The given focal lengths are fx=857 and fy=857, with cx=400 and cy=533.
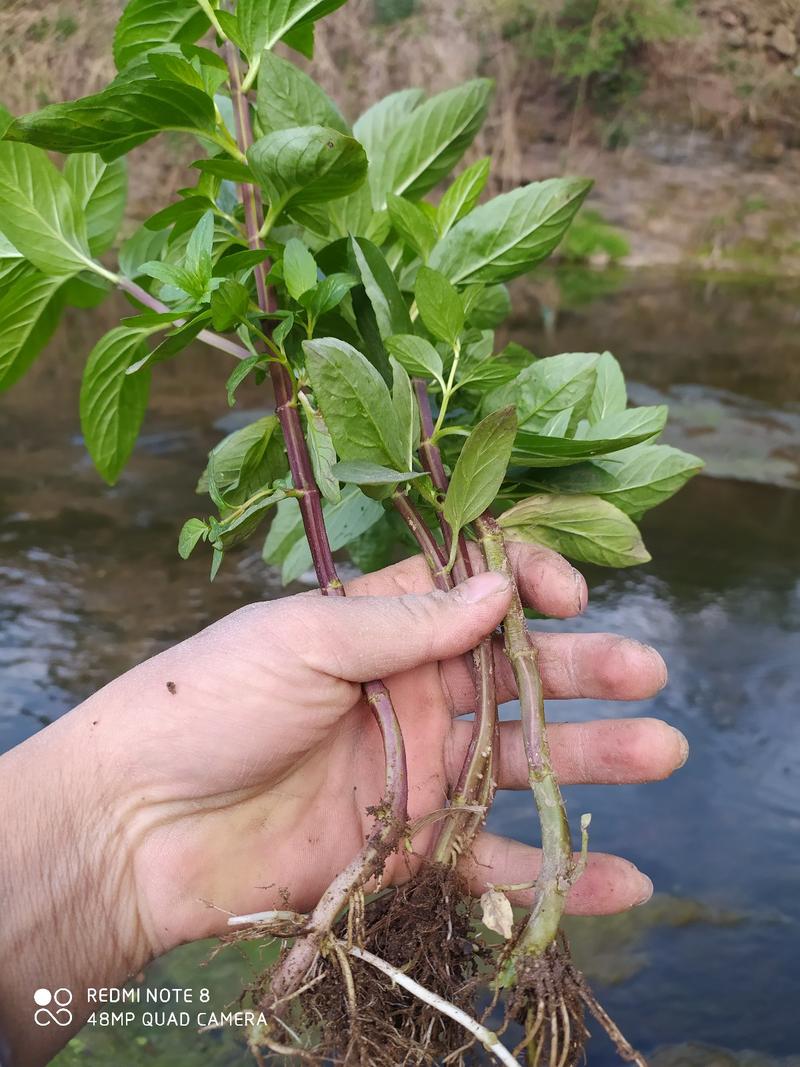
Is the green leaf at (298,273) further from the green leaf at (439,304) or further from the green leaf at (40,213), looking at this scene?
the green leaf at (40,213)

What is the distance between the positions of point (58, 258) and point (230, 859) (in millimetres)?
661

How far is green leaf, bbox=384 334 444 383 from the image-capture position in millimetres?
800

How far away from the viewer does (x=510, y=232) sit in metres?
0.87

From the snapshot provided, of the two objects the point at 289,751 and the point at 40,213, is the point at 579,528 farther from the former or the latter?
the point at 40,213

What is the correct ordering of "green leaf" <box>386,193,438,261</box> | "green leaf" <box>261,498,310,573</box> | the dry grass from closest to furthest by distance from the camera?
"green leaf" <box>386,193,438,261</box>, "green leaf" <box>261,498,310,573</box>, the dry grass

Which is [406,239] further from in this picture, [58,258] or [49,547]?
[49,547]

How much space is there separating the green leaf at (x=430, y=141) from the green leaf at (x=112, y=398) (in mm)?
329

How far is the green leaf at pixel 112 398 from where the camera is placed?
94cm

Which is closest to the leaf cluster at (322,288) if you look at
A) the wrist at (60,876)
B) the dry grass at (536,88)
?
the wrist at (60,876)

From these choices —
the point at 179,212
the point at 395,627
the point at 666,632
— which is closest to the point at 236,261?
the point at 179,212

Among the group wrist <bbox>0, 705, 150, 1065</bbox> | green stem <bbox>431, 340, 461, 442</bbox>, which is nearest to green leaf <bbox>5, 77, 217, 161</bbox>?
green stem <bbox>431, 340, 461, 442</bbox>

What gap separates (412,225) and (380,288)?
0.38 feet

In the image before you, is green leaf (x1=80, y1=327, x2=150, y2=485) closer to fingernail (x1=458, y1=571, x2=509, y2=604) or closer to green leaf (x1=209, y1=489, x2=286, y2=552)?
green leaf (x1=209, y1=489, x2=286, y2=552)

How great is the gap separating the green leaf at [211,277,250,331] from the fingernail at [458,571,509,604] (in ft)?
1.07
